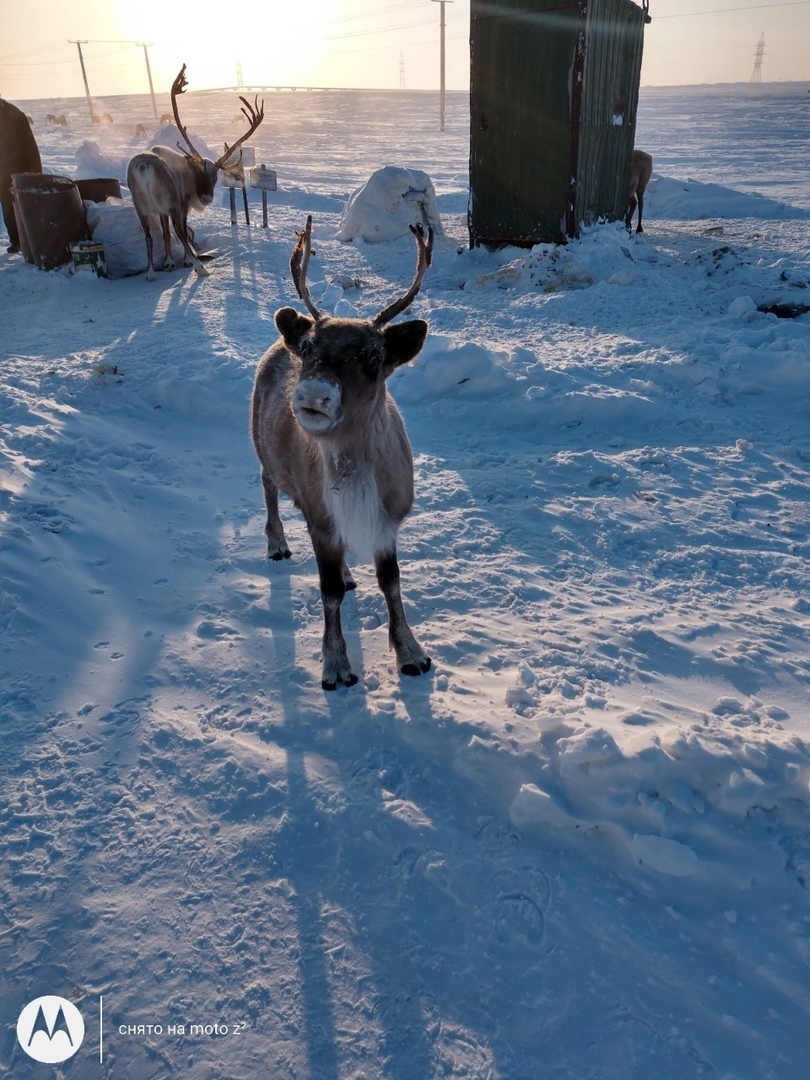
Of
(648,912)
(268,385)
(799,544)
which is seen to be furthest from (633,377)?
(648,912)

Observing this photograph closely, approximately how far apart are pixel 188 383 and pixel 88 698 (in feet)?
12.7

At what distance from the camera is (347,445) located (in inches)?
117

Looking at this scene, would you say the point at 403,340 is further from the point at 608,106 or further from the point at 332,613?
the point at 608,106

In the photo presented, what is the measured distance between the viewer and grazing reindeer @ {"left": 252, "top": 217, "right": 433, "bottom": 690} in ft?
8.95

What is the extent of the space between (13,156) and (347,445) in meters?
12.9

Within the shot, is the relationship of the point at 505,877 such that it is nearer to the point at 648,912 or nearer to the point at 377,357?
the point at 648,912

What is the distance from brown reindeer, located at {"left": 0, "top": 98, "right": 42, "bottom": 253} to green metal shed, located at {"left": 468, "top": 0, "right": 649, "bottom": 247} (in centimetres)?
775

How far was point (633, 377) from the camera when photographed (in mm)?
6191

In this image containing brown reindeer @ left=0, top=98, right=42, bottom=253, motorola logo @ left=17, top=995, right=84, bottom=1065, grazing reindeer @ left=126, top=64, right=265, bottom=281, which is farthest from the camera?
brown reindeer @ left=0, top=98, right=42, bottom=253

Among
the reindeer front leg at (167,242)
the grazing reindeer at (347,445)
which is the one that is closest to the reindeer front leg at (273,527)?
the grazing reindeer at (347,445)

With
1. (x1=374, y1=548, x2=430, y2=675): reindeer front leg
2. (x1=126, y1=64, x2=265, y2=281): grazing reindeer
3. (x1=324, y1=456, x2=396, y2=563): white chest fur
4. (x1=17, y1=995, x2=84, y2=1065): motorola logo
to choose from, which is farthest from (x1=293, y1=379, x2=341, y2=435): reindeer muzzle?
(x1=126, y1=64, x2=265, y2=281): grazing reindeer

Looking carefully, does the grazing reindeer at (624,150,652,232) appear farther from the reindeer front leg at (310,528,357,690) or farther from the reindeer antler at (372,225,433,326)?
the reindeer front leg at (310,528,357,690)

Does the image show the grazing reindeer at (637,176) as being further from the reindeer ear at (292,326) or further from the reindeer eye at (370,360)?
the reindeer eye at (370,360)

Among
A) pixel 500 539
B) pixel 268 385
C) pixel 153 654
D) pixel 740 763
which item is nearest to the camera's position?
pixel 740 763
